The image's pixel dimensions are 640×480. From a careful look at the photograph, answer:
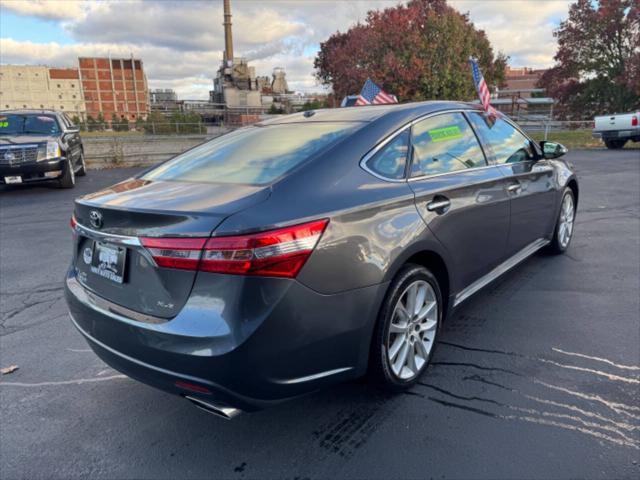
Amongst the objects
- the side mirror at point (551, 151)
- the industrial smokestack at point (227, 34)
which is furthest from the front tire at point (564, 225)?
the industrial smokestack at point (227, 34)

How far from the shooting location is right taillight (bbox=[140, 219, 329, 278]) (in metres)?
2.01

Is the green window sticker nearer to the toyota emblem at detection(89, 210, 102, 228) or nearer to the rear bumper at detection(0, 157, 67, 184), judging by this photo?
the toyota emblem at detection(89, 210, 102, 228)

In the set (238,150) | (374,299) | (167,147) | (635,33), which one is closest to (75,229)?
(238,150)

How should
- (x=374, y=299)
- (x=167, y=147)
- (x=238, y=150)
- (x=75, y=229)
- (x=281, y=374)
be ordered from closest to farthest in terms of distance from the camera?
(x=281, y=374)
(x=374, y=299)
(x=75, y=229)
(x=238, y=150)
(x=167, y=147)

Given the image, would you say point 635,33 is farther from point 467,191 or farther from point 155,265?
point 155,265

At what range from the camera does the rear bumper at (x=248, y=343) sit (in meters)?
2.02

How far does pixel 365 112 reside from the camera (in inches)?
127

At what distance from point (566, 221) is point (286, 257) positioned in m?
4.27

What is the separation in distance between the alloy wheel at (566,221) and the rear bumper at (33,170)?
956cm

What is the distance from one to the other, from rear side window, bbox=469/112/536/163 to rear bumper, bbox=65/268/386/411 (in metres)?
1.98

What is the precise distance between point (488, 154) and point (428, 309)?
1441 mm

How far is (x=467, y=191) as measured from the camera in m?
3.20

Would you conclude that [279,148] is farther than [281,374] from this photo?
Yes

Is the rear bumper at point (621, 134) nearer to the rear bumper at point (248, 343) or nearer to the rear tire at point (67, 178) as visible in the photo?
the rear tire at point (67, 178)
